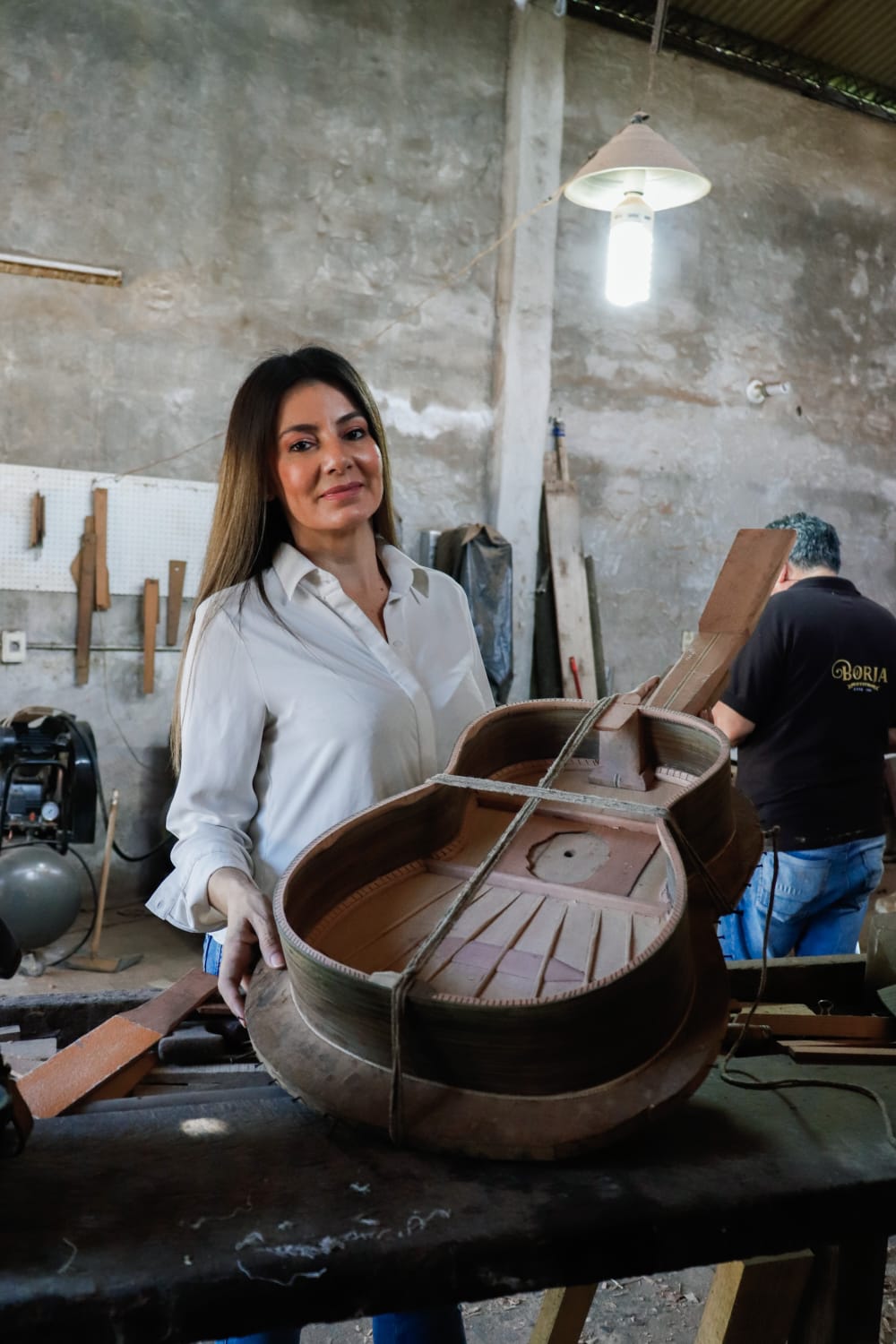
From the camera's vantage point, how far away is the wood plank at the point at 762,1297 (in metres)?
1.30

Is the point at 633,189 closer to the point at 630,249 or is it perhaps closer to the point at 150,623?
the point at 630,249

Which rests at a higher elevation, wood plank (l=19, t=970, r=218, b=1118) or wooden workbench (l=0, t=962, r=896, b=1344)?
wooden workbench (l=0, t=962, r=896, b=1344)

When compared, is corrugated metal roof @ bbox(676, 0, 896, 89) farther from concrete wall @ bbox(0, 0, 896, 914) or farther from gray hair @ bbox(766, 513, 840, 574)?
gray hair @ bbox(766, 513, 840, 574)

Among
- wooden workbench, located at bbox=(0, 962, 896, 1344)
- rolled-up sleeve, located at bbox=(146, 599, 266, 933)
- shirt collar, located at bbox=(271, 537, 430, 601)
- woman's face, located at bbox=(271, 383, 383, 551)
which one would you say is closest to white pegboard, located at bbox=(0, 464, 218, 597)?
shirt collar, located at bbox=(271, 537, 430, 601)

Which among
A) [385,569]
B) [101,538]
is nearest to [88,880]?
[101,538]

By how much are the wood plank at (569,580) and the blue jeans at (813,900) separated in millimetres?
2518

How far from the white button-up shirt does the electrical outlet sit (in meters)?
3.88

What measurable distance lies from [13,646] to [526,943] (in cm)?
458

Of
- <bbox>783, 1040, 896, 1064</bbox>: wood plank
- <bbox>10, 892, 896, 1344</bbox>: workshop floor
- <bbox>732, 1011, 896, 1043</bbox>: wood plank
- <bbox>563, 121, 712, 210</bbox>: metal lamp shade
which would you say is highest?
<bbox>563, 121, 712, 210</bbox>: metal lamp shade

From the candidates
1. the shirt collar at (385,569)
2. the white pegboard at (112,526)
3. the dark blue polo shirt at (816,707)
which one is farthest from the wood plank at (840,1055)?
the white pegboard at (112,526)

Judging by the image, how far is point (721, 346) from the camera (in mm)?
6520

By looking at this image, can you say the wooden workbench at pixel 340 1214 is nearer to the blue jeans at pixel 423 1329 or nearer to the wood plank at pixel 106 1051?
the wood plank at pixel 106 1051

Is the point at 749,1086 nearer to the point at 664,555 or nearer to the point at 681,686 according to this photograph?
the point at 681,686

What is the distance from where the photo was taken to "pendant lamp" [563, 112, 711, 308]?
4.09 m
